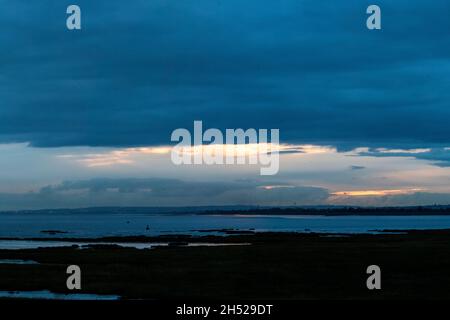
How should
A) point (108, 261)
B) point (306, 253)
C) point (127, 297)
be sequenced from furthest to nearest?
point (306, 253)
point (108, 261)
point (127, 297)

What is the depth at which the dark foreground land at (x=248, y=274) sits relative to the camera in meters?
32.7

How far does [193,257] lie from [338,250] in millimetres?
14353

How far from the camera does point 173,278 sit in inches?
1531

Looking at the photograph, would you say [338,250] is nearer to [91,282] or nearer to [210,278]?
[210,278]

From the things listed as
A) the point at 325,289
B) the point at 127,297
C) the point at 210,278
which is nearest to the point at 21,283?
the point at 127,297

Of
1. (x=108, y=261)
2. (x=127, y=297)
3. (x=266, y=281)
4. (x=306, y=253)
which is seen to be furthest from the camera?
(x=306, y=253)

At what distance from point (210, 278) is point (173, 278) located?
233 cm

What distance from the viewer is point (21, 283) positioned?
36.9 metres

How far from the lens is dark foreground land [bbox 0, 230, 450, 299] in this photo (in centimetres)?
3272

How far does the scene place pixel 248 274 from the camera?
40.1 meters

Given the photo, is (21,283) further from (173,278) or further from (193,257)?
(193,257)
